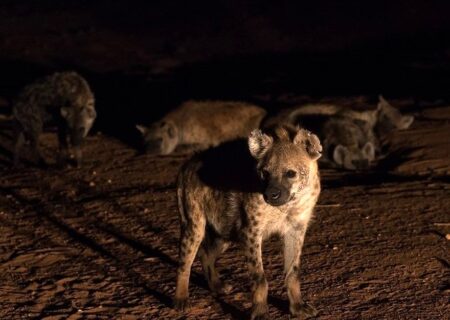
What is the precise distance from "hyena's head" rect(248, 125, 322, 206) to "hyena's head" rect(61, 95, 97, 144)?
4.29 meters

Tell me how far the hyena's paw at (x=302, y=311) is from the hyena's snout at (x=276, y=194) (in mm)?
625

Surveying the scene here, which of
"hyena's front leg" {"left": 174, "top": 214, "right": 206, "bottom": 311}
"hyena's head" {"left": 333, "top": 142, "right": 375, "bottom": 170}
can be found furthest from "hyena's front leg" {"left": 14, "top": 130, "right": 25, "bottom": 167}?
"hyena's front leg" {"left": 174, "top": 214, "right": 206, "bottom": 311}

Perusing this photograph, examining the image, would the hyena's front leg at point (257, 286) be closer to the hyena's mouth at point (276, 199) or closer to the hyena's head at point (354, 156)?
the hyena's mouth at point (276, 199)

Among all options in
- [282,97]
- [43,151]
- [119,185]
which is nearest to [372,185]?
[119,185]

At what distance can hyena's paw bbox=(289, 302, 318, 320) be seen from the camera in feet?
14.0

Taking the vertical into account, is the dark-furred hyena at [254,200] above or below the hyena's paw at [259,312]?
above

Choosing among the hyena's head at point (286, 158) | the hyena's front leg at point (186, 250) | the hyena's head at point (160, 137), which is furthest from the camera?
the hyena's head at point (160, 137)

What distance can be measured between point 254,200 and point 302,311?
0.64 metres

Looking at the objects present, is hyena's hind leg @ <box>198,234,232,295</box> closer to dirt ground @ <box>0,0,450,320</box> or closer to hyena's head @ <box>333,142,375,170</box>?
dirt ground @ <box>0,0,450,320</box>

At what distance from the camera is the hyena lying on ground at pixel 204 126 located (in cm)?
915

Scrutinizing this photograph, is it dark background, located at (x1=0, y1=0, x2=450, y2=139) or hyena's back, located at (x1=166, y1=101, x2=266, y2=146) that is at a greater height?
dark background, located at (x1=0, y1=0, x2=450, y2=139)

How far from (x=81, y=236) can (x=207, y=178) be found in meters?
1.77

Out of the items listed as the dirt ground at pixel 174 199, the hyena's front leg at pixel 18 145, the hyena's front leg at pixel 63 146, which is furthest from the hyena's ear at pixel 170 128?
the hyena's front leg at pixel 18 145

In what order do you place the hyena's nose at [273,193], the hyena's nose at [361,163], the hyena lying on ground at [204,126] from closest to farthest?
the hyena's nose at [273,193], the hyena's nose at [361,163], the hyena lying on ground at [204,126]
